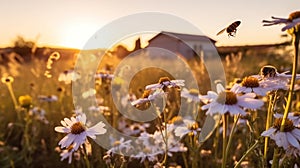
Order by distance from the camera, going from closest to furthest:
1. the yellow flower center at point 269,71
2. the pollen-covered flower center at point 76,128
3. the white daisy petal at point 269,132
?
the white daisy petal at point 269,132
the yellow flower center at point 269,71
the pollen-covered flower center at point 76,128

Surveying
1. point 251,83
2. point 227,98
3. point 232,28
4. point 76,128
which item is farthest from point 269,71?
point 76,128

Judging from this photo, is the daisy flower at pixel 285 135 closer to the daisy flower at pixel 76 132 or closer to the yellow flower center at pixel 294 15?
the yellow flower center at pixel 294 15

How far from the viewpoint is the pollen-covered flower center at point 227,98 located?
38.9 inches

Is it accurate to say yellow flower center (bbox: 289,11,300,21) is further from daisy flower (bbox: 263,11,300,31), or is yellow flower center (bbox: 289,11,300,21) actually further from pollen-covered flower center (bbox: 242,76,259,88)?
pollen-covered flower center (bbox: 242,76,259,88)

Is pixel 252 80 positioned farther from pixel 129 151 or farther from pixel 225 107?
pixel 129 151

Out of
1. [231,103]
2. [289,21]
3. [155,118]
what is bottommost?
[155,118]

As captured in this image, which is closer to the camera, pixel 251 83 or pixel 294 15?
pixel 294 15

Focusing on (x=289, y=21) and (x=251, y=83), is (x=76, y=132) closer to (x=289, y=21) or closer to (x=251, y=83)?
(x=251, y=83)

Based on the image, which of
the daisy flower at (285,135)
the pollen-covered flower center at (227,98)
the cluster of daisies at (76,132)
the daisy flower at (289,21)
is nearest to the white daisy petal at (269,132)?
the daisy flower at (285,135)

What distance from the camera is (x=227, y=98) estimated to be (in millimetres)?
1000

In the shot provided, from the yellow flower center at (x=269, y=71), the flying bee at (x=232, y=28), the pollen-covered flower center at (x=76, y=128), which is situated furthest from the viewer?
the flying bee at (x=232, y=28)

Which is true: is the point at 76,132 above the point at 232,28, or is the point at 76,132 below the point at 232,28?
below

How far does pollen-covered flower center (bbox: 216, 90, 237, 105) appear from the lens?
3.24 feet

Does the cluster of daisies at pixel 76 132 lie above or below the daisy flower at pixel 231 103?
below
